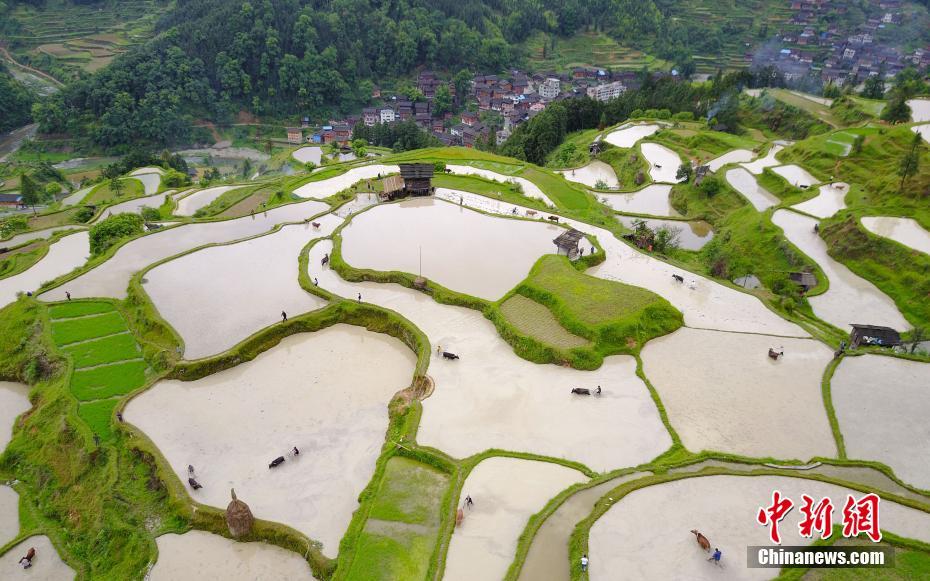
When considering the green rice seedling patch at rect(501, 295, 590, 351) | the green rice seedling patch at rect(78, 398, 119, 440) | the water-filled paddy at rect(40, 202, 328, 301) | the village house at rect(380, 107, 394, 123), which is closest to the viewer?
the green rice seedling patch at rect(78, 398, 119, 440)

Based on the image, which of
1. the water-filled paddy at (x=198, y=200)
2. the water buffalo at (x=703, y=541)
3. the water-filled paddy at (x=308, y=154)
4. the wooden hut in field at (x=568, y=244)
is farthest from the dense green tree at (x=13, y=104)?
the water buffalo at (x=703, y=541)

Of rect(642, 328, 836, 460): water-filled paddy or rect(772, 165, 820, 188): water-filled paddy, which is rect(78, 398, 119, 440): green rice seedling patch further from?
rect(772, 165, 820, 188): water-filled paddy

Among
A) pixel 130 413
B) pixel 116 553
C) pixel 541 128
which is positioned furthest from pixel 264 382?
pixel 541 128

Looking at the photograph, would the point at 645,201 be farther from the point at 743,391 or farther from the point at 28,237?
the point at 28,237

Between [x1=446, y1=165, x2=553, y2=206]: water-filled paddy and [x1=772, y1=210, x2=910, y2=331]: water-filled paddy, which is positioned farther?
[x1=446, y1=165, x2=553, y2=206]: water-filled paddy

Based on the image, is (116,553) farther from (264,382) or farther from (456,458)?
(456,458)

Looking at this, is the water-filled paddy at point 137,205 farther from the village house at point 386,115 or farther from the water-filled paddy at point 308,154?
the village house at point 386,115

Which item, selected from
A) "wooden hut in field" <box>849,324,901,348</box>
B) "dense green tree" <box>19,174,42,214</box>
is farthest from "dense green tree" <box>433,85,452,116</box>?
"wooden hut in field" <box>849,324,901,348</box>
